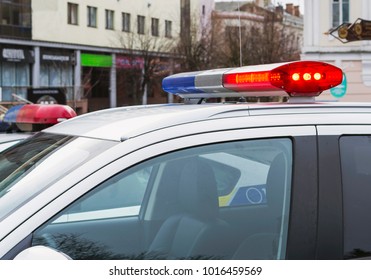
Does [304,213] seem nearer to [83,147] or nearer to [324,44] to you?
[83,147]

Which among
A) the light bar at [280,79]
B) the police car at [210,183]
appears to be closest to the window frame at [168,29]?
the light bar at [280,79]

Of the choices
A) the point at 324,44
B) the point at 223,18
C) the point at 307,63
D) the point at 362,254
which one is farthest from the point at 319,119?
the point at 223,18

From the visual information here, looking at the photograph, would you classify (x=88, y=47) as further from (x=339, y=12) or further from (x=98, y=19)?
(x=339, y=12)

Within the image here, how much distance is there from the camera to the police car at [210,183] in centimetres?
185

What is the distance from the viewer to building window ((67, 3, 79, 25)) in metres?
39.7

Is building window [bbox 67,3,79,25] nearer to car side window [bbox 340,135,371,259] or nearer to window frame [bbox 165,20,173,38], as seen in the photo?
window frame [bbox 165,20,173,38]

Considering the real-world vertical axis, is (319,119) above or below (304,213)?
above

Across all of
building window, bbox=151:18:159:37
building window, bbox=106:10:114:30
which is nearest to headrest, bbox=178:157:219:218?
building window, bbox=106:10:114:30

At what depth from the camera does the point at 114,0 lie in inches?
1662

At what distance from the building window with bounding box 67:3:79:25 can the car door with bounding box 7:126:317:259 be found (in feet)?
128

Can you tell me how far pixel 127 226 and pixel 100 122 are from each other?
0.36 m

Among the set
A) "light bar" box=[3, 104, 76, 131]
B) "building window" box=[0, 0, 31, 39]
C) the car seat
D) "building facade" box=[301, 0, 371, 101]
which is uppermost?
"building window" box=[0, 0, 31, 39]

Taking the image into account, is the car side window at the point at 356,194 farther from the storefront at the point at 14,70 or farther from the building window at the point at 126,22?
the building window at the point at 126,22
